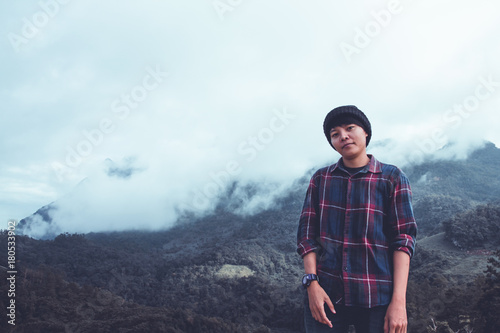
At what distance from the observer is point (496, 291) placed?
10141 millimetres

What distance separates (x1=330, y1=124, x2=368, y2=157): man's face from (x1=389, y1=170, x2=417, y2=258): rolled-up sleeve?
0.26m

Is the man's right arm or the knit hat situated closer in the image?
the man's right arm

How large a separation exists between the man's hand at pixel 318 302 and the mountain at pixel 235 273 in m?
10.1

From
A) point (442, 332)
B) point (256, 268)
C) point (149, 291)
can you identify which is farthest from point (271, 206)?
point (442, 332)

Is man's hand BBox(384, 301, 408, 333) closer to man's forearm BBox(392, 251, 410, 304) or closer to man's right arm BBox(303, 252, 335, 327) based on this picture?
man's forearm BBox(392, 251, 410, 304)

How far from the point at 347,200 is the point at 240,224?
5768 cm

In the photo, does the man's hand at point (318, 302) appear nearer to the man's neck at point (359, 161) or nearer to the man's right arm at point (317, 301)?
the man's right arm at point (317, 301)

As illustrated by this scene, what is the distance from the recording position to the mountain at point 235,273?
13.0 metres

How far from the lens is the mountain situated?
1297cm

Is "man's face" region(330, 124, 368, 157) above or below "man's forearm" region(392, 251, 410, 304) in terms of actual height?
above

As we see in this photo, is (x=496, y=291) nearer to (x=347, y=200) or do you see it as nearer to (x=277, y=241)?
(x=347, y=200)

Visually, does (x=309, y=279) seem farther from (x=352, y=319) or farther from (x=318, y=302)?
(x=352, y=319)

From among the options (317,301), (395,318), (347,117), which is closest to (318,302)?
(317,301)

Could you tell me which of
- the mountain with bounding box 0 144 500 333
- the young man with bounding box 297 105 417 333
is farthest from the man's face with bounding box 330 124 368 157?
the mountain with bounding box 0 144 500 333
